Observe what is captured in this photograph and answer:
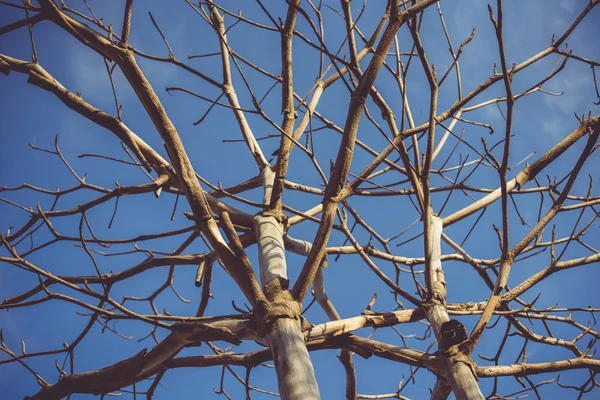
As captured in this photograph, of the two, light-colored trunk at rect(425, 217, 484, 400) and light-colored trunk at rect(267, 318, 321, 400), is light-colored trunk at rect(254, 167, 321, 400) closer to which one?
light-colored trunk at rect(267, 318, 321, 400)

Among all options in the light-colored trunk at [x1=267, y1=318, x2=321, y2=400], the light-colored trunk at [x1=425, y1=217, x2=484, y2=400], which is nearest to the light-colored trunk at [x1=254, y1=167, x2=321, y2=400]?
the light-colored trunk at [x1=267, y1=318, x2=321, y2=400]

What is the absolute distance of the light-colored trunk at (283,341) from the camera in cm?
152

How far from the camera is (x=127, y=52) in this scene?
6.53 ft

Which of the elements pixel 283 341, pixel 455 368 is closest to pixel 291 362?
pixel 283 341

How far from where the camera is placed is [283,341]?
1.68 m

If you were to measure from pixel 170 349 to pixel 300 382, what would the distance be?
76 cm

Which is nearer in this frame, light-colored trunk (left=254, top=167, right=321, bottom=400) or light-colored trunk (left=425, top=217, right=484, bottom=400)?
light-colored trunk (left=254, top=167, right=321, bottom=400)

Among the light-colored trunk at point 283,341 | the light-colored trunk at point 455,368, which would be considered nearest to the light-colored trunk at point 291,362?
the light-colored trunk at point 283,341

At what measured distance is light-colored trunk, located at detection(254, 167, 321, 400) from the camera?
5.00 feet

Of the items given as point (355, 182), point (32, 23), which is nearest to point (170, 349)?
point (355, 182)

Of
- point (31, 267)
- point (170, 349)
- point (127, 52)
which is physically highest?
point (127, 52)

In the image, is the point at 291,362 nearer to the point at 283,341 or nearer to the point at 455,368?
the point at 283,341

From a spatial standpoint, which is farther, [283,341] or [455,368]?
[455,368]

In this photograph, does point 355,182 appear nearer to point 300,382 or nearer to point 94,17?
point 300,382
